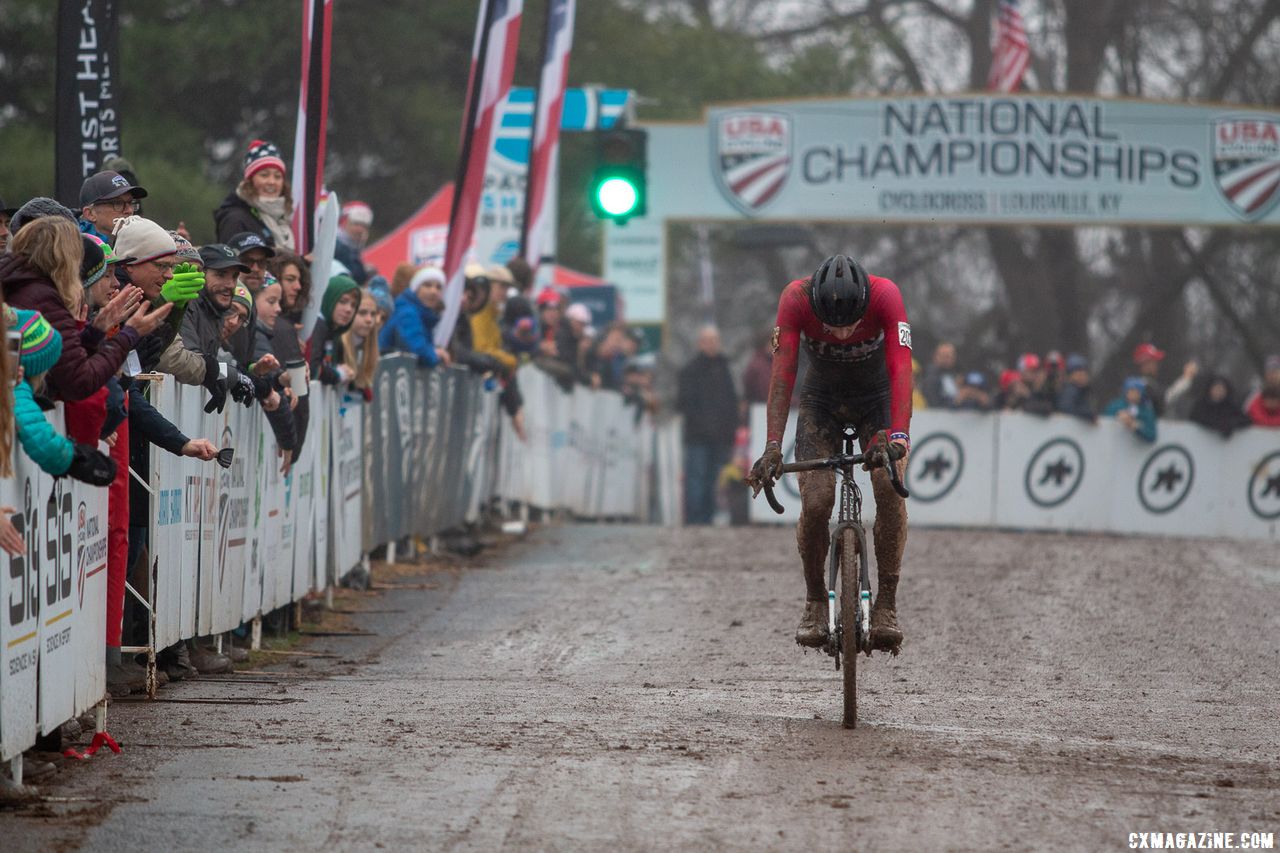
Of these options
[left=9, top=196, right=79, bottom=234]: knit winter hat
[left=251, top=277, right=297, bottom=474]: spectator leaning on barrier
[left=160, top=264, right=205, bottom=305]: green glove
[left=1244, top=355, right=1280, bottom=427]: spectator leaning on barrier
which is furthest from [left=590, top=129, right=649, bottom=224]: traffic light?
[left=9, top=196, right=79, bottom=234]: knit winter hat

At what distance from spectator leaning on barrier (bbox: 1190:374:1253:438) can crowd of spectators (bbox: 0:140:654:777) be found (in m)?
11.1

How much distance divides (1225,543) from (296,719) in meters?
13.7

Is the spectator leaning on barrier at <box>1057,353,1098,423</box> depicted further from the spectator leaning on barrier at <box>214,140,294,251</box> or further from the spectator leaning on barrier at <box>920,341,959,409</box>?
the spectator leaning on barrier at <box>214,140,294,251</box>

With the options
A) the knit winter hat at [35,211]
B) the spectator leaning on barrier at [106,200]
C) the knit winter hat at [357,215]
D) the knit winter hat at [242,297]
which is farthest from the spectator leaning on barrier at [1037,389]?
the knit winter hat at [35,211]

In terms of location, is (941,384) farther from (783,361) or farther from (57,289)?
(57,289)

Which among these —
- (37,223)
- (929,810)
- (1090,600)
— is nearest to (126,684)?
(37,223)

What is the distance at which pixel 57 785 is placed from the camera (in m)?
6.85

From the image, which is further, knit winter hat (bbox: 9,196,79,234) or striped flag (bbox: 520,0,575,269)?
striped flag (bbox: 520,0,575,269)

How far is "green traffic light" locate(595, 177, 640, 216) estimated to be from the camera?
66.9 feet

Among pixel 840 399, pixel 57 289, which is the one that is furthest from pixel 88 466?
pixel 840 399

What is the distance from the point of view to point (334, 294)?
1229cm

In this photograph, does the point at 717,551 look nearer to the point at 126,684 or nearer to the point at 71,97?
the point at 71,97

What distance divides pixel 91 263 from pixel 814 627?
341 centimetres

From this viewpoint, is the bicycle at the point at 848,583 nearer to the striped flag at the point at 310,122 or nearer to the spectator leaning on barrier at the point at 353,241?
the striped flag at the point at 310,122
